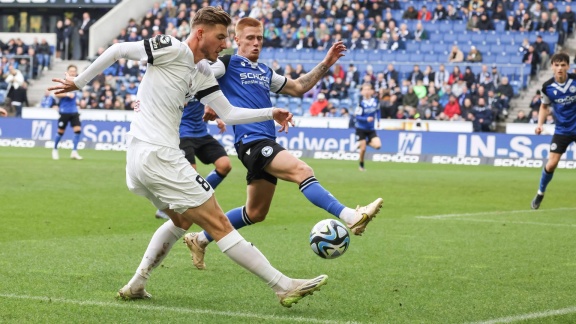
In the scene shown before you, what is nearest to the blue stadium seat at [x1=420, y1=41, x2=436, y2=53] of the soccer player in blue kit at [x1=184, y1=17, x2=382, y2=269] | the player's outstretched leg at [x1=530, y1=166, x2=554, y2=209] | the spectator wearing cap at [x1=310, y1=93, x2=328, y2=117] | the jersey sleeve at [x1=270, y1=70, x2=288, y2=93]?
the spectator wearing cap at [x1=310, y1=93, x2=328, y2=117]

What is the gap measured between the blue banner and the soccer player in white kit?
23365 mm

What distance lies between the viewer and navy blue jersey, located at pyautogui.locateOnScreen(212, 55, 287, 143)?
29.1ft

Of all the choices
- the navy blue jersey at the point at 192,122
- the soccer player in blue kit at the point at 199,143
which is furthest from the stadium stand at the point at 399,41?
the navy blue jersey at the point at 192,122

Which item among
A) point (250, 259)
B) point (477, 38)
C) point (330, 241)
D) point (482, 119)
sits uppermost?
point (250, 259)

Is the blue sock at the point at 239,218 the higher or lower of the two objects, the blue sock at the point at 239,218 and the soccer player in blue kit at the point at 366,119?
the higher

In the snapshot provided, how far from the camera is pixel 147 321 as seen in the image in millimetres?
6355

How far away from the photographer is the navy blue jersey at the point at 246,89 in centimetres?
888

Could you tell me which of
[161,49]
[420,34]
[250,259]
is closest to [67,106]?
[420,34]

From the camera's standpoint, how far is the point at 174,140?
22.3ft

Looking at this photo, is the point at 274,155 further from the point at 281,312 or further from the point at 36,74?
the point at 36,74

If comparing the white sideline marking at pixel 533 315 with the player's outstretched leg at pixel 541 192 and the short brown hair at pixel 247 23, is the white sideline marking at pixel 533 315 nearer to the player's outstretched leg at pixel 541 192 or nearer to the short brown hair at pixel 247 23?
the short brown hair at pixel 247 23

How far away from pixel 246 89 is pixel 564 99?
28.7ft

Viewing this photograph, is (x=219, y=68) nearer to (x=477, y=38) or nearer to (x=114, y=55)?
(x=114, y=55)

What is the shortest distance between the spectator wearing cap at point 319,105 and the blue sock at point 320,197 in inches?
1008
